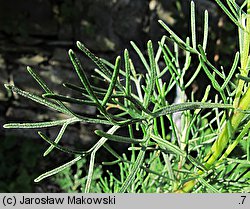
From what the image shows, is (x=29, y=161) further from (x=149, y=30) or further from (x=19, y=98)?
(x=149, y=30)

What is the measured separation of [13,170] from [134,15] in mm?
1020

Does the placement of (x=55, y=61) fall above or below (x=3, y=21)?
below

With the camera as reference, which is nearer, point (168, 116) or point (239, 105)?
point (239, 105)

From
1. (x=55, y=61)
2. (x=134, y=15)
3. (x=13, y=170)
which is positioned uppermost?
(x=134, y=15)

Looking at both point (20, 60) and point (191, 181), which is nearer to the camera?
point (191, 181)

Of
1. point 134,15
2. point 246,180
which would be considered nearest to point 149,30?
point 134,15

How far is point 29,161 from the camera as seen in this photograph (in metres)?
2.26

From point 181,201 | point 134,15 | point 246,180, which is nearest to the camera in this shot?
point 181,201

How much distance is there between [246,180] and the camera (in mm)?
732

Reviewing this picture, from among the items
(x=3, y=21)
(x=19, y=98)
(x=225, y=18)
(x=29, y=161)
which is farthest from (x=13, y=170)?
(x=225, y=18)

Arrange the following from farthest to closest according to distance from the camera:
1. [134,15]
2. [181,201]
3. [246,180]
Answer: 1. [134,15]
2. [246,180]
3. [181,201]

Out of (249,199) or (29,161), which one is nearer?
(249,199)

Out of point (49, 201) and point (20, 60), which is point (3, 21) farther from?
point (49, 201)

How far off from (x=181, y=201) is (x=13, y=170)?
1771mm
